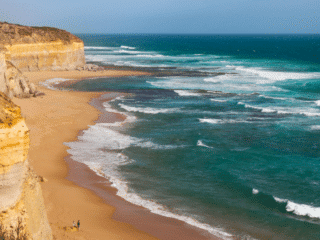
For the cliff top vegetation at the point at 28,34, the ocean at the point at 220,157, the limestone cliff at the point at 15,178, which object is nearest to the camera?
the limestone cliff at the point at 15,178

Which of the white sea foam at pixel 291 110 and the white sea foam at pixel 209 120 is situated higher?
the white sea foam at pixel 291 110

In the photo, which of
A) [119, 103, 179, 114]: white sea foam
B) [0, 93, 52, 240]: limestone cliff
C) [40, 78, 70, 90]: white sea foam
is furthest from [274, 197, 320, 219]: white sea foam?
[40, 78, 70, 90]: white sea foam

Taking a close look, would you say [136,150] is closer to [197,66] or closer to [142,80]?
[142,80]

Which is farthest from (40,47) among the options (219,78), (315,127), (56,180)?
(56,180)

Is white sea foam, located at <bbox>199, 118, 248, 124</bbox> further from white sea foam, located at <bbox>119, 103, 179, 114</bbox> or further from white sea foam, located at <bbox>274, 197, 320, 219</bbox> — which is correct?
white sea foam, located at <bbox>274, 197, 320, 219</bbox>

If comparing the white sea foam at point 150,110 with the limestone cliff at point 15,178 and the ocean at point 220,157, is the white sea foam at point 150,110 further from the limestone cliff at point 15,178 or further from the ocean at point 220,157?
the limestone cliff at point 15,178

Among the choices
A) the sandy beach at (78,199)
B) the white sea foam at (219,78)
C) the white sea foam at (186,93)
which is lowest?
the sandy beach at (78,199)

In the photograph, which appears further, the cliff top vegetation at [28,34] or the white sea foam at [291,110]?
the cliff top vegetation at [28,34]

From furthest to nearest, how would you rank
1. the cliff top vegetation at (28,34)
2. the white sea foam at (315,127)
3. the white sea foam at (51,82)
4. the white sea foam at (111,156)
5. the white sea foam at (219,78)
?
1. the white sea foam at (219,78)
2. the cliff top vegetation at (28,34)
3. the white sea foam at (51,82)
4. the white sea foam at (315,127)
5. the white sea foam at (111,156)

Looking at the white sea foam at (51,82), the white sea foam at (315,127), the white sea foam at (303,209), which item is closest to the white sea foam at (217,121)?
the white sea foam at (315,127)
